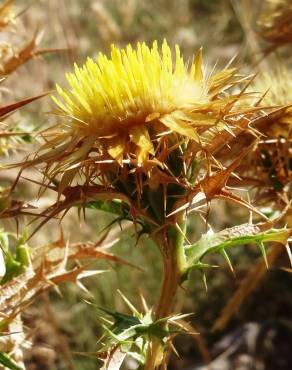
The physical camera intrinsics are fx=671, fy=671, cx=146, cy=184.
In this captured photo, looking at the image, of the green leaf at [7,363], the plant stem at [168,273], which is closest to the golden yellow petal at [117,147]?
the plant stem at [168,273]

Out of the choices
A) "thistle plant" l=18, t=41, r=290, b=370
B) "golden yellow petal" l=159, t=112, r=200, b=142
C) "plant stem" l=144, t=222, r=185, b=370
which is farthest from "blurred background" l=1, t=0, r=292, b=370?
"golden yellow petal" l=159, t=112, r=200, b=142

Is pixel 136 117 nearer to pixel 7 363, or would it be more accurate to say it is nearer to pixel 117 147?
pixel 117 147

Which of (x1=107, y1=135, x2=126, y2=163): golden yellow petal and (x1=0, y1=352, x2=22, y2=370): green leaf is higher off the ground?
(x1=107, y1=135, x2=126, y2=163): golden yellow petal

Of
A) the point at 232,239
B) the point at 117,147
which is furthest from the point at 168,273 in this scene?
the point at 117,147

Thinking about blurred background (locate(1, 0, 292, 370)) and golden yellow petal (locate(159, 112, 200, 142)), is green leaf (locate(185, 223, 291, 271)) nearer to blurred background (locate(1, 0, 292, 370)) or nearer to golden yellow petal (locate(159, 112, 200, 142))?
golden yellow petal (locate(159, 112, 200, 142))

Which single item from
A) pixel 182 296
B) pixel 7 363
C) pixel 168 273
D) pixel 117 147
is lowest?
pixel 182 296

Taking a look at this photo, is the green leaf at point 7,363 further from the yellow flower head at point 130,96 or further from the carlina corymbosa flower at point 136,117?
the yellow flower head at point 130,96
